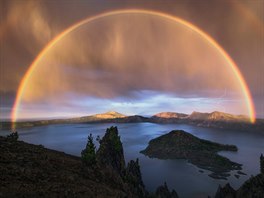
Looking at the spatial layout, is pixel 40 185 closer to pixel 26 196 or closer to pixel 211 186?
pixel 26 196

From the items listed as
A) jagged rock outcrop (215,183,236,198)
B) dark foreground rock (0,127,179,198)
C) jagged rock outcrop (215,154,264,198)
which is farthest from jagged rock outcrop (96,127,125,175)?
dark foreground rock (0,127,179,198)

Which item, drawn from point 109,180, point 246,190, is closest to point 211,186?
point 246,190

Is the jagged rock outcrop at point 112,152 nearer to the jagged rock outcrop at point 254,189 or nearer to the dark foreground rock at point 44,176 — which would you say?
the jagged rock outcrop at point 254,189

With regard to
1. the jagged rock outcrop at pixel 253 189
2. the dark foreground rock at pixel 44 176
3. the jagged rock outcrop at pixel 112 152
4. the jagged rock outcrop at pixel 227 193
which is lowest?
the jagged rock outcrop at pixel 227 193

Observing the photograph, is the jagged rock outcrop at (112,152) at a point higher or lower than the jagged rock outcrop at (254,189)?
higher

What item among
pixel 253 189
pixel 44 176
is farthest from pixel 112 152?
pixel 44 176

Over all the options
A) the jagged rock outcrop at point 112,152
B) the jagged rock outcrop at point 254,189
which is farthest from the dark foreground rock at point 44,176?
the jagged rock outcrop at point 254,189

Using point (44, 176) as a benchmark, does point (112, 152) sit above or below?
below

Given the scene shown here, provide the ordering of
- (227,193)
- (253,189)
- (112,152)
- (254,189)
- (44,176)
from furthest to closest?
(112,152) → (227,193) → (253,189) → (254,189) → (44,176)

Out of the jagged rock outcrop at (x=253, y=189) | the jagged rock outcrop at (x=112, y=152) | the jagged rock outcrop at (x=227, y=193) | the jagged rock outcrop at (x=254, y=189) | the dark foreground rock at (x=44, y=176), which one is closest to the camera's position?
the dark foreground rock at (x=44, y=176)

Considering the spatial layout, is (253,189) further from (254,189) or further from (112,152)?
(112,152)

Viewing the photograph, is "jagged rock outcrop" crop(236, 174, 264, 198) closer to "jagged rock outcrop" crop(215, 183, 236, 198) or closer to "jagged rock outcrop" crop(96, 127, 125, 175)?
"jagged rock outcrop" crop(215, 183, 236, 198)
